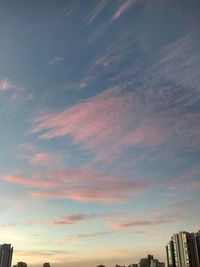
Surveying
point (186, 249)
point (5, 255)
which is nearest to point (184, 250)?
point (186, 249)

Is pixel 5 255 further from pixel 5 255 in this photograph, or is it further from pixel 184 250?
pixel 184 250

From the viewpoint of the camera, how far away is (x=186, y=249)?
14062cm

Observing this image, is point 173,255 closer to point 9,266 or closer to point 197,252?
point 197,252

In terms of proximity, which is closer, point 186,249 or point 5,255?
point 186,249

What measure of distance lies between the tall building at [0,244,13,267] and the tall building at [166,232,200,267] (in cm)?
9334

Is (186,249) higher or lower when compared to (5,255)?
lower

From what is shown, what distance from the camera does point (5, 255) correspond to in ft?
586

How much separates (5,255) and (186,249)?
102264mm

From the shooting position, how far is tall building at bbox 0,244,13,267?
17720 centimetres

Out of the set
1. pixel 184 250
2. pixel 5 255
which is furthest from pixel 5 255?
pixel 184 250

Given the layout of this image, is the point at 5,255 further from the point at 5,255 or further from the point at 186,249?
the point at 186,249

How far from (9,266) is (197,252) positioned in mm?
105738

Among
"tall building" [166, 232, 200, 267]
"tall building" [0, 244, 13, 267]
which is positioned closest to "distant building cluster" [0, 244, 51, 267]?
"tall building" [0, 244, 13, 267]

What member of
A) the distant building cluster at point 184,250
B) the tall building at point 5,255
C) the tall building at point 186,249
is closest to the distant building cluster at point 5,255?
the tall building at point 5,255
